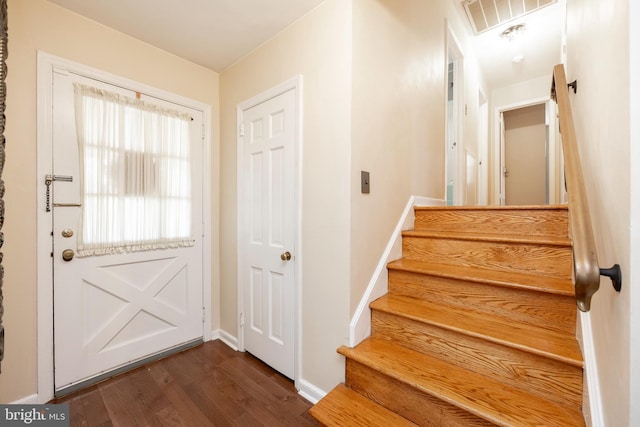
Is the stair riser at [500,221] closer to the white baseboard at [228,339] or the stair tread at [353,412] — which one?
the stair tread at [353,412]

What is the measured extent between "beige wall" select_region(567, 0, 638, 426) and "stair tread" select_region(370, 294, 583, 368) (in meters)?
0.18

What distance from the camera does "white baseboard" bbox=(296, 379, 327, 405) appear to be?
62.8 inches

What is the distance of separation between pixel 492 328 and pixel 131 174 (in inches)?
98.7

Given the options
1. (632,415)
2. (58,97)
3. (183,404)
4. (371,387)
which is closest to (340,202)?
(371,387)

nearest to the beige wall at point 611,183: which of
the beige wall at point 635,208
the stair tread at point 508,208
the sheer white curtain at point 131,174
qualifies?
the beige wall at point 635,208

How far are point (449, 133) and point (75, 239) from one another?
3.97 metres

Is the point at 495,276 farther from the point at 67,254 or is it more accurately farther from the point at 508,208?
the point at 67,254

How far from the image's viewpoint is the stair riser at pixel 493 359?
1.04m

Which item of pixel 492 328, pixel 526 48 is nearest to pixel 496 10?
pixel 526 48

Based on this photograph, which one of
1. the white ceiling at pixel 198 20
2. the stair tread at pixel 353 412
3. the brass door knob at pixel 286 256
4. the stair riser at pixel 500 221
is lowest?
the stair tread at pixel 353 412

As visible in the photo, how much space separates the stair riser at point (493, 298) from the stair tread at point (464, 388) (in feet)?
1.14

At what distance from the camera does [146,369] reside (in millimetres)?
1938

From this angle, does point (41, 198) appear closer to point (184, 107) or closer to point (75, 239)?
point (75, 239)

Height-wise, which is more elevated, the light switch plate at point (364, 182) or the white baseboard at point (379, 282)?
the light switch plate at point (364, 182)
